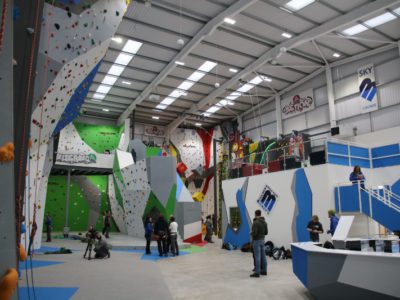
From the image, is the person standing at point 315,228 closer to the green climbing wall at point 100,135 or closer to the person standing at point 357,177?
the person standing at point 357,177

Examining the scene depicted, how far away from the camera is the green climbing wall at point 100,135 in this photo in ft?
75.5

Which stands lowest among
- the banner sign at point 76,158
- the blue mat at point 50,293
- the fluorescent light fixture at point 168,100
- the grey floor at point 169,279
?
the grey floor at point 169,279

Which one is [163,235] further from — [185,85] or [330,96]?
[330,96]

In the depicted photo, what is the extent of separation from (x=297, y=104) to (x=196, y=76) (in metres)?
6.04

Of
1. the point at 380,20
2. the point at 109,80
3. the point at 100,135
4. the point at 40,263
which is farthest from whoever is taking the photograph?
the point at 100,135

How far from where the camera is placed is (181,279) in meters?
7.18

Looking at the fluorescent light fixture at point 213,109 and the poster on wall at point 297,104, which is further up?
the fluorescent light fixture at point 213,109

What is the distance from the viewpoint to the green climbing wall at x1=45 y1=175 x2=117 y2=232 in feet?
70.3

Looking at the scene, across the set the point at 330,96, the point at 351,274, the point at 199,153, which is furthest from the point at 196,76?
the point at 351,274

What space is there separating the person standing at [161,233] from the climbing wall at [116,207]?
8.07 meters

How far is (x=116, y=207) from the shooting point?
803 inches

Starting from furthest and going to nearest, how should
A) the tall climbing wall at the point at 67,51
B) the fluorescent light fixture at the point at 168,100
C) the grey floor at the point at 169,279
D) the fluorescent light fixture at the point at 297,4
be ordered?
the fluorescent light fixture at the point at 168,100
the fluorescent light fixture at the point at 297,4
the grey floor at the point at 169,279
the tall climbing wall at the point at 67,51

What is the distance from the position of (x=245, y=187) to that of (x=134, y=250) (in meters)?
4.88

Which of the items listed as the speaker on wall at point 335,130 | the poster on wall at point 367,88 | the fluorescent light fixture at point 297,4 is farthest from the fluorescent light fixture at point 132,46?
the poster on wall at point 367,88
